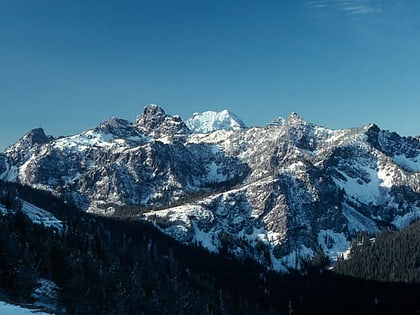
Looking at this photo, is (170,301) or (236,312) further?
(236,312)

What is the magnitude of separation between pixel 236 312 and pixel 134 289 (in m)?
89.2

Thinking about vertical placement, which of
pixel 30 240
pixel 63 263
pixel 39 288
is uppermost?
pixel 30 240

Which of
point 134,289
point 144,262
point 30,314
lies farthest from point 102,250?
point 30,314

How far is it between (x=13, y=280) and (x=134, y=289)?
120ft

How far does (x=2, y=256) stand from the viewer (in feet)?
315

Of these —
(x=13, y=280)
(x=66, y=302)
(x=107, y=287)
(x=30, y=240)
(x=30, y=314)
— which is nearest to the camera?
(x=30, y=314)

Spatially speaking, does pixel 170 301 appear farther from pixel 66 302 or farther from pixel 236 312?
pixel 236 312

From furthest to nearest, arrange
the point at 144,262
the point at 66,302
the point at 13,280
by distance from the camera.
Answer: the point at 144,262 < the point at 66,302 < the point at 13,280

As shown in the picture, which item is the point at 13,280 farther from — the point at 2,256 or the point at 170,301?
the point at 170,301

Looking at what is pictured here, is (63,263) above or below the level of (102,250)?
below

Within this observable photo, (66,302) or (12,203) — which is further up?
(12,203)

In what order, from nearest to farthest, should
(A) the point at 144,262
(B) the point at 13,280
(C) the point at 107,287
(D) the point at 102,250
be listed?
(B) the point at 13,280 < (C) the point at 107,287 < (D) the point at 102,250 < (A) the point at 144,262

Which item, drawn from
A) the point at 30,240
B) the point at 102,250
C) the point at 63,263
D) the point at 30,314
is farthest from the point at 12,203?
the point at 30,314

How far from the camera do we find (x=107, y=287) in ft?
383
